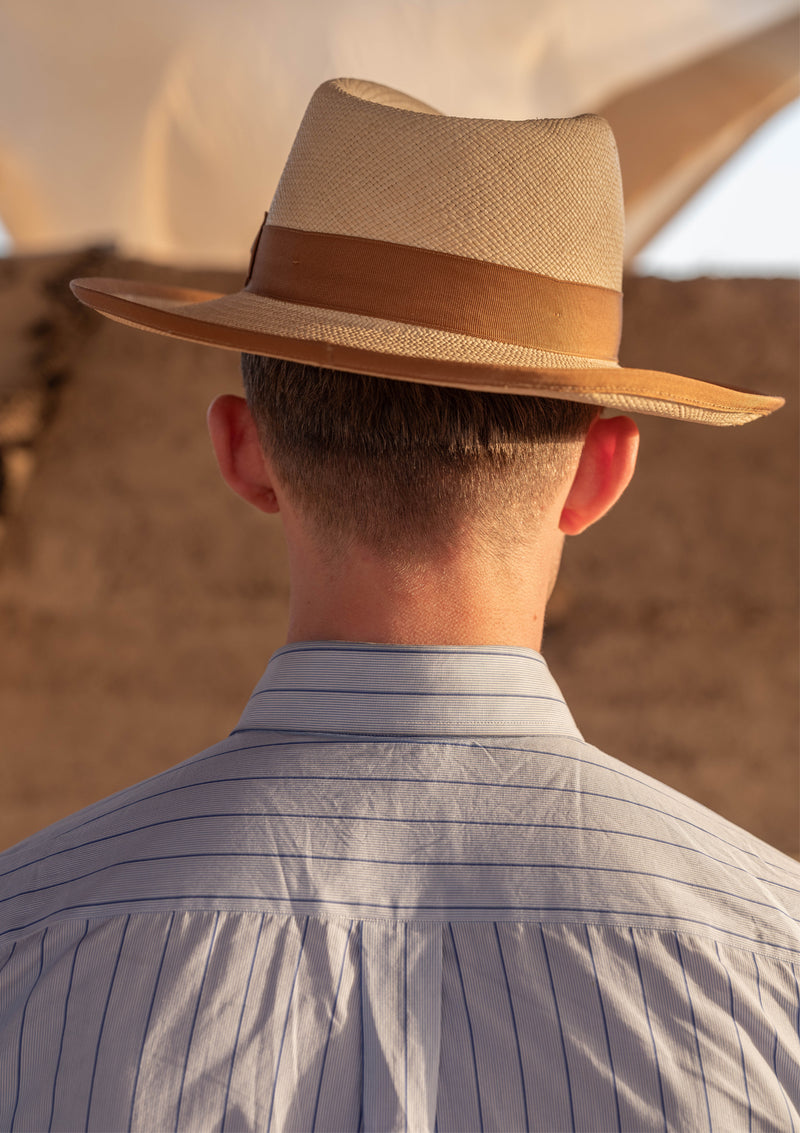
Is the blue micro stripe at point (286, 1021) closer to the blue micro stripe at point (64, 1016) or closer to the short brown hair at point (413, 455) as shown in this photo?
the blue micro stripe at point (64, 1016)

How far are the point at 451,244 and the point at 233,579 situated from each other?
2.94 metres

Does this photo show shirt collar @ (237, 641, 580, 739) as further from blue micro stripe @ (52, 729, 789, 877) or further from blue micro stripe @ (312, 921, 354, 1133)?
blue micro stripe @ (312, 921, 354, 1133)

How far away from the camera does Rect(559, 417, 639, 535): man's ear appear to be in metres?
0.85

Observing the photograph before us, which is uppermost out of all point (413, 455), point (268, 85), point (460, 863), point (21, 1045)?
point (268, 85)

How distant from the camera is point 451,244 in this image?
0.87 metres

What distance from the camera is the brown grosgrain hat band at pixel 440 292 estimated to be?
871mm

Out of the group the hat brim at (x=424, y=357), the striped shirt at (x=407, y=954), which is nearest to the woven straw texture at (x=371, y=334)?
the hat brim at (x=424, y=357)

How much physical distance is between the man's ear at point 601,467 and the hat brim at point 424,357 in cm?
3

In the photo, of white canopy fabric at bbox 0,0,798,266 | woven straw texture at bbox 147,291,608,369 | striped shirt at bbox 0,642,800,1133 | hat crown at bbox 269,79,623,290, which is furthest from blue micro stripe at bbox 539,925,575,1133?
white canopy fabric at bbox 0,0,798,266

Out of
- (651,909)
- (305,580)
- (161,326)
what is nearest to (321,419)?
(305,580)

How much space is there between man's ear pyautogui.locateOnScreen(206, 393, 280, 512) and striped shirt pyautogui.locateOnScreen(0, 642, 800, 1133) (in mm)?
277

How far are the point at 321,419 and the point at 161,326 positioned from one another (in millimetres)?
244

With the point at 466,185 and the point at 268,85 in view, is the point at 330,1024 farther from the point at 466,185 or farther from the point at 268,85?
the point at 268,85

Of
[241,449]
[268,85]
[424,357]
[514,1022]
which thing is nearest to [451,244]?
[424,357]
